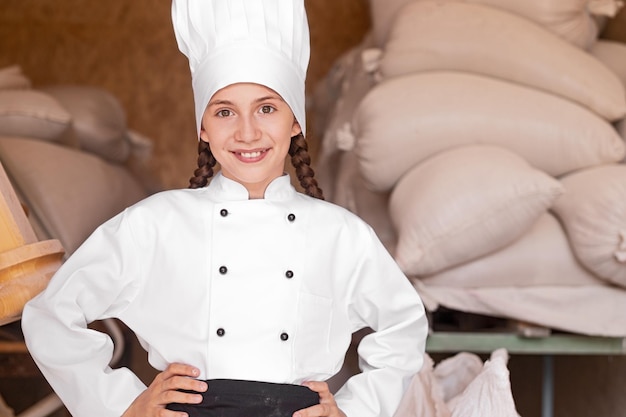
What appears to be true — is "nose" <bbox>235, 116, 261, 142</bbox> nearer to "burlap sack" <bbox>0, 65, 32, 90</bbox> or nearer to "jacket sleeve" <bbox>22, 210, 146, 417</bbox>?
"jacket sleeve" <bbox>22, 210, 146, 417</bbox>

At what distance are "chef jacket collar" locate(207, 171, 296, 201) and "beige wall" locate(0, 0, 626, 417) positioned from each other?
8.73 ft

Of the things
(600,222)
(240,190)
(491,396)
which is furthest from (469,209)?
(240,190)

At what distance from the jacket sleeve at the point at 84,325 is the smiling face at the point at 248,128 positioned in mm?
167

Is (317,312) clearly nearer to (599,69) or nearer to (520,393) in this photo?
(599,69)

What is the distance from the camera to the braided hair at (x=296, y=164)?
1.48m

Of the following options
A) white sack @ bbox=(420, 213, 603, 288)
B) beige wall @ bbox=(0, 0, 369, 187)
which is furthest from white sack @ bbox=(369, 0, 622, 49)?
beige wall @ bbox=(0, 0, 369, 187)

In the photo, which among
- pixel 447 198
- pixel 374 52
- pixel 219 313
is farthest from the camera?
pixel 374 52

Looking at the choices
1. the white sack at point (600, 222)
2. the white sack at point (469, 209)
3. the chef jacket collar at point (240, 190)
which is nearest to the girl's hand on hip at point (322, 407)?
the chef jacket collar at point (240, 190)

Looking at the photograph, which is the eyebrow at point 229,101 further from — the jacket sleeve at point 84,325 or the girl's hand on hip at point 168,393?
the girl's hand on hip at point 168,393

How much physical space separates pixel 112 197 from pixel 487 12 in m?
1.11

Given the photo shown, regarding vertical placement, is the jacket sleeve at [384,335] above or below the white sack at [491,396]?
above

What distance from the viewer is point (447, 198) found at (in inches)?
82.6

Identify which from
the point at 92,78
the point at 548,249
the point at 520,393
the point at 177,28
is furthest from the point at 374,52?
the point at 92,78

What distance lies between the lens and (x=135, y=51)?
13.3 feet
